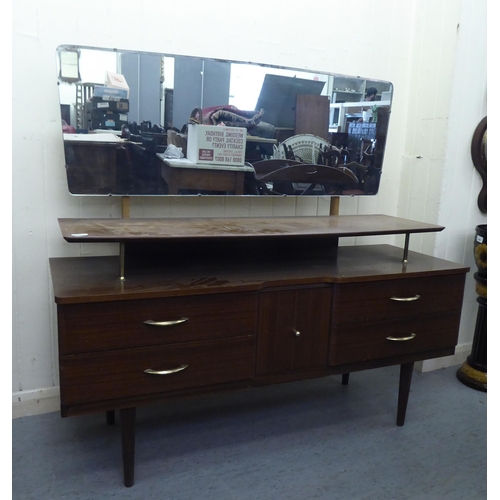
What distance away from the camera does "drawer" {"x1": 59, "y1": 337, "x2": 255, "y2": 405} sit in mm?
1388

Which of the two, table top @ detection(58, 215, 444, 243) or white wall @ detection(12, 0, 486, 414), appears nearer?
table top @ detection(58, 215, 444, 243)

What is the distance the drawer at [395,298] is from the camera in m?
1.71

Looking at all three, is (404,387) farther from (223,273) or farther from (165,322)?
(165,322)

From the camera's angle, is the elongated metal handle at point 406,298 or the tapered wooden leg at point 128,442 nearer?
the tapered wooden leg at point 128,442

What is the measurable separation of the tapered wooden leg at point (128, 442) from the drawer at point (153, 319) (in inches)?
10.6

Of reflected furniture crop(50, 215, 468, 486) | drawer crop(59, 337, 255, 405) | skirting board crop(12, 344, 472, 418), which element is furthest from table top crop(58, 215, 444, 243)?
skirting board crop(12, 344, 472, 418)

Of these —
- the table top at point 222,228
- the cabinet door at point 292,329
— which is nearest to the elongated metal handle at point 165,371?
the cabinet door at point 292,329

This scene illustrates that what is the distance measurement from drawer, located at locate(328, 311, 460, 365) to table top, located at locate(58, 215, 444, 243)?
343mm

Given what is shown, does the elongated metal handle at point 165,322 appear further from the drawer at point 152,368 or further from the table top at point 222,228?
the table top at point 222,228

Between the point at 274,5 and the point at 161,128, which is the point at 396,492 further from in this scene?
the point at 274,5

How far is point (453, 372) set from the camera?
2.56 metres

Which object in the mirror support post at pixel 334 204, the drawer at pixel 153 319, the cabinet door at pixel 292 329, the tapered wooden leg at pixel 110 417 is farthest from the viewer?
the mirror support post at pixel 334 204

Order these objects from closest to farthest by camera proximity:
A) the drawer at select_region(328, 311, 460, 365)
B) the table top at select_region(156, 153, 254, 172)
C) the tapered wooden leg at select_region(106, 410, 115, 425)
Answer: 1. the drawer at select_region(328, 311, 460, 365)
2. the table top at select_region(156, 153, 254, 172)
3. the tapered wooden leg at select_region(106, 410, 115, 425)

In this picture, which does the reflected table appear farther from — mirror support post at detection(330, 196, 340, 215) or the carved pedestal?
the carved pedestal
